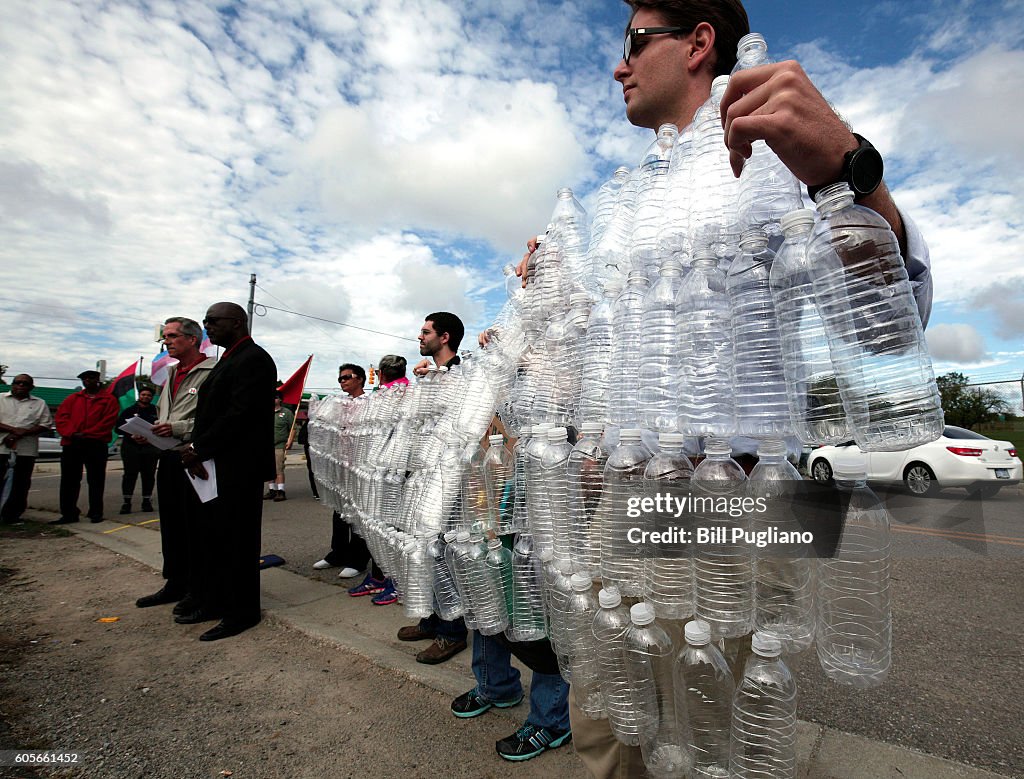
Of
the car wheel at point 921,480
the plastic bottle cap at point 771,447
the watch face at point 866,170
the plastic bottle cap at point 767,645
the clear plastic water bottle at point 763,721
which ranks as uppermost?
the watch face at point 866,170

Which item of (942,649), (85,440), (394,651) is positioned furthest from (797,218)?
(85,440)

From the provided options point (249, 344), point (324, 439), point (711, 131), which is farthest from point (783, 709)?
point (324, 439)

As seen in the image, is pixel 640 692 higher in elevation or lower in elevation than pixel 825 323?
lower

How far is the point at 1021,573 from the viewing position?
5.14 metres

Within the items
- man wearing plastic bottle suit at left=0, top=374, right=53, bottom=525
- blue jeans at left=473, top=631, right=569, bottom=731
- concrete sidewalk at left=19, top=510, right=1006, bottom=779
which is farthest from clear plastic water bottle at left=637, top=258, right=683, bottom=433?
man wearing plastic bottle suit at left=0, top=374, right=53, bottom=525

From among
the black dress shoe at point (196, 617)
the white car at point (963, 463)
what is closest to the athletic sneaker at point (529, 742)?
the black dress shoe at point (196, 617)

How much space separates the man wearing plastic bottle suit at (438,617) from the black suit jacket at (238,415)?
1.25m

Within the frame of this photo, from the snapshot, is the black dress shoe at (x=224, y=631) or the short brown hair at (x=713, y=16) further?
the black dress shoe at (x=224, y=631)

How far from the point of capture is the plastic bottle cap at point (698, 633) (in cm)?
106

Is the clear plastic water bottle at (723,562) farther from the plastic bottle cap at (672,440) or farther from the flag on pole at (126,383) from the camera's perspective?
the flag on pole at (126,383)

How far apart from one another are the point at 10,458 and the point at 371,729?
789 centimetres

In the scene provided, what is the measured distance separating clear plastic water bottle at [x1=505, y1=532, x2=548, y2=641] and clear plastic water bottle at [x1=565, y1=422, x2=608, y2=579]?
38 cm

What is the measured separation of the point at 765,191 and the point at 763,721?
1108 mm

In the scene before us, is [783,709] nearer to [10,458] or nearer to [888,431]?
[888,431]
